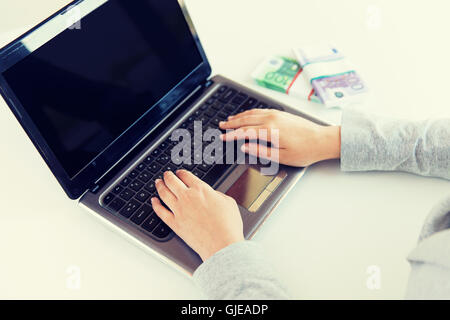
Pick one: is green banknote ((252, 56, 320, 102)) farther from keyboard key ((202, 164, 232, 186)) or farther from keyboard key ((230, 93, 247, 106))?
keyboard key ((202, 164, 232, 186))

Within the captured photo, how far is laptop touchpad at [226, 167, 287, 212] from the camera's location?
61 cm

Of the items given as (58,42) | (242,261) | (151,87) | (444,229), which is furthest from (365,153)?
(58,42)

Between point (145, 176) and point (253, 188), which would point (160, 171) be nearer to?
point (145, 176)

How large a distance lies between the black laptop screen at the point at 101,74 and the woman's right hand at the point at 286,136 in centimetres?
15

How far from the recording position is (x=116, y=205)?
59cm

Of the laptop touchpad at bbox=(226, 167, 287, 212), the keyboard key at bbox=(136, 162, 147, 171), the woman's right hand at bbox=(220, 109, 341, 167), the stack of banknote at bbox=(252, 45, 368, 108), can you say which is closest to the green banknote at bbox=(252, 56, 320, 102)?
the stack of banknote at bbox=(252, 45, 368, 108)

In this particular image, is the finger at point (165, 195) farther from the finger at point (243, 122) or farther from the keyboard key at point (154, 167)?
the finger at point (243, 122)

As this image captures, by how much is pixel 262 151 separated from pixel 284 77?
23cm

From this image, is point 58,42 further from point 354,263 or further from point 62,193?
point 354,263

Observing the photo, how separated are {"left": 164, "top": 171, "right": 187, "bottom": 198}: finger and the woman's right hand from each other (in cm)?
12

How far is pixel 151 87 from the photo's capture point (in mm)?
680

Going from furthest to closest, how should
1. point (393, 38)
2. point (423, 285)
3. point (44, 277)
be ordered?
point (393, 38), point (44, 277), point (423, 285)

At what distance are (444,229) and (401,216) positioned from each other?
93 millimetres

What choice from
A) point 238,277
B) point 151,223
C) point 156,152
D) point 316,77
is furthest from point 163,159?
point 316,77
